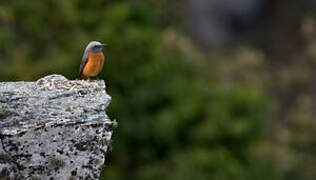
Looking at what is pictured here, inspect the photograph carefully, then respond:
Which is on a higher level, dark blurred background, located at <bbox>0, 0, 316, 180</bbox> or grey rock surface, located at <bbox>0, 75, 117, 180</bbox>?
dark blurred background, located at <bbox>0, 0, 316, 180</bbox>

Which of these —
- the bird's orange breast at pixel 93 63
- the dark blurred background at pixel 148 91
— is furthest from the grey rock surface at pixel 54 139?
the dark blurred background at pixel 148 91

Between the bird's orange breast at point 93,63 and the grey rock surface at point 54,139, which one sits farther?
the bird's orange breast at point 93,63

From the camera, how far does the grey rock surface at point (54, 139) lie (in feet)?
30.0

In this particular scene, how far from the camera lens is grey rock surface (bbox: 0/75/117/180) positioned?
30.0 ft

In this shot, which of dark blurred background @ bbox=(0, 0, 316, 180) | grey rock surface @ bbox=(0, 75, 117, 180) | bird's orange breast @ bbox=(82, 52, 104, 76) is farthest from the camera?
dark blurred background @ bbox=(0, 0, 316, 180)

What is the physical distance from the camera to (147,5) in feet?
96.3

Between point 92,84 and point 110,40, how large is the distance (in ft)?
54.3

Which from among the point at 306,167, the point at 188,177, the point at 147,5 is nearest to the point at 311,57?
the point at 306,167

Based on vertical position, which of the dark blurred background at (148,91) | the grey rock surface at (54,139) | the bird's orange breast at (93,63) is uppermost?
the dark blurred background at (148,91)

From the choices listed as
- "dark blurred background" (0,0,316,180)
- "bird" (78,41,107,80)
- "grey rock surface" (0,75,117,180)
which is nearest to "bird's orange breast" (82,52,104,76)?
"bird" (78,41,107,80)

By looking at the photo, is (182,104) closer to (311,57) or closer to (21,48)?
(21,48)

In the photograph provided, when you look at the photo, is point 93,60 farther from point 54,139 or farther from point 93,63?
point 54,139

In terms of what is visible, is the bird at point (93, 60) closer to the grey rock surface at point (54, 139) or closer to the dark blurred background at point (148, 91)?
the grey rock surface at point (54, 139)

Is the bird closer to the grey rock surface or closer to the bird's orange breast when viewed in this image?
the bird's orange breast
